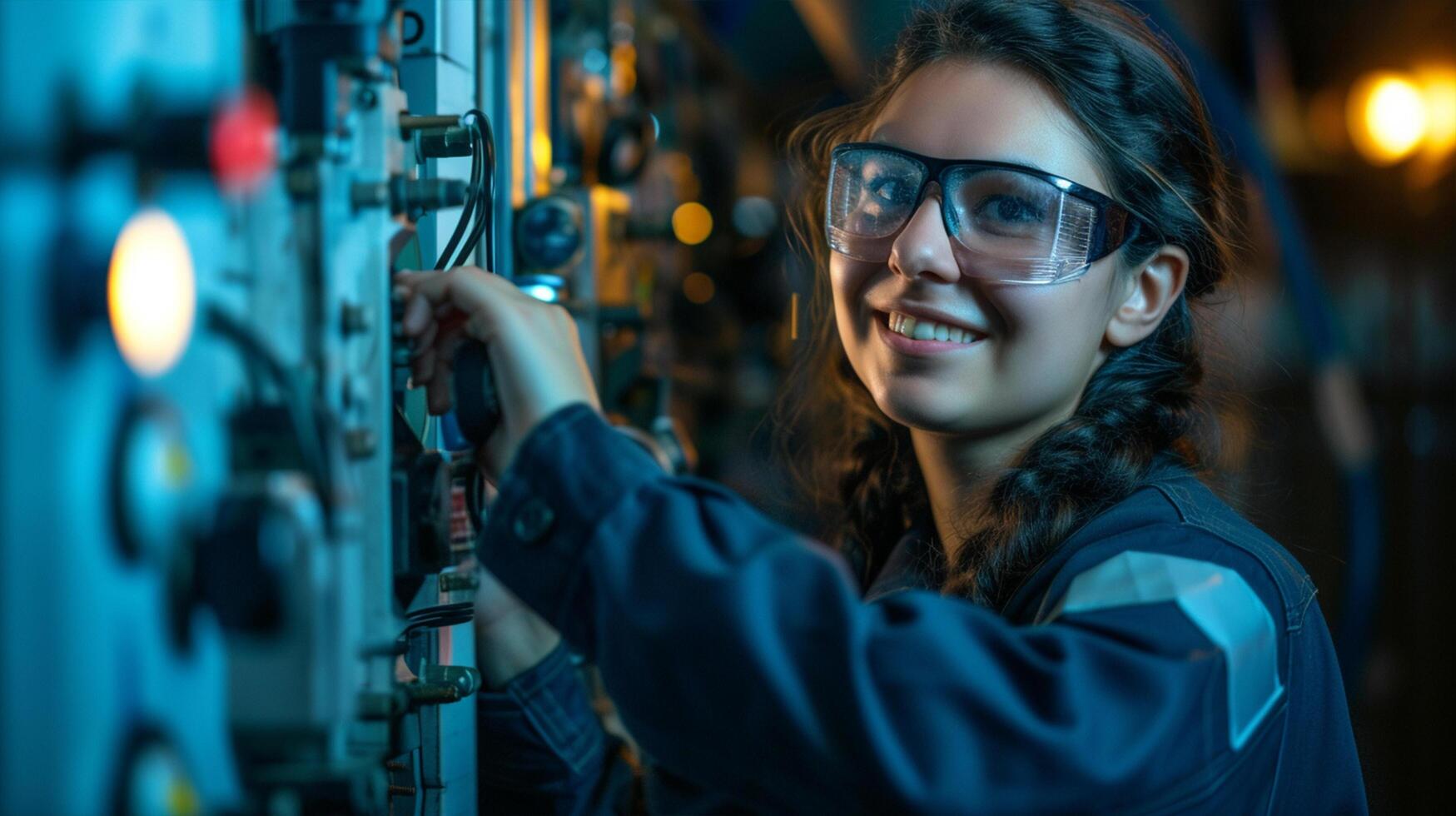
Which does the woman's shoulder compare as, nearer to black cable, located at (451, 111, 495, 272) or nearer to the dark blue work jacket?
the dark blue work jacket

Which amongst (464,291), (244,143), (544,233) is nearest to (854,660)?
(464,291)

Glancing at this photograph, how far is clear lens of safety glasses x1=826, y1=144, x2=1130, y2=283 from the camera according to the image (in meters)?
0.97

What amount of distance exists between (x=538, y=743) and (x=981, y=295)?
597 mm

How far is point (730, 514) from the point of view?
28.3 inches

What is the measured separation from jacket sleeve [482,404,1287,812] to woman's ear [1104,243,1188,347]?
1.34 ft

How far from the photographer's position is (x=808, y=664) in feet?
2.21

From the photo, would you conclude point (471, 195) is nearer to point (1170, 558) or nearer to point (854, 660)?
point (854, 660)

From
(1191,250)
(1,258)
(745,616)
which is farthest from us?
(1191,250)

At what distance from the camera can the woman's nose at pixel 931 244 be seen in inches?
38.4

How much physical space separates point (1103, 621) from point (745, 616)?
258mm

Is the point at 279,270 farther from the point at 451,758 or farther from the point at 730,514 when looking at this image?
the point at 451,758

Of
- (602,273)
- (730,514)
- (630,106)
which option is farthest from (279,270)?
(630,106)

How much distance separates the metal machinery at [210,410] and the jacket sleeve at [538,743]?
0.82 feet

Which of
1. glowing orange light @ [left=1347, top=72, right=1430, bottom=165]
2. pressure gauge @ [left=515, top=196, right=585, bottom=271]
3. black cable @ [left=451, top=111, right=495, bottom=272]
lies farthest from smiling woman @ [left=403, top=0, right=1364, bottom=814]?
glowing orange light @ [left=1347, top=72, right=1430, bottom=165]
